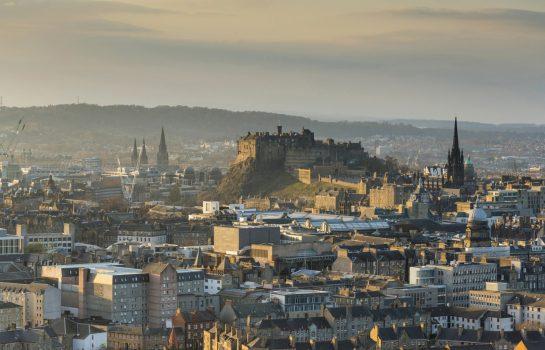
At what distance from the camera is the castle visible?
6516 inches

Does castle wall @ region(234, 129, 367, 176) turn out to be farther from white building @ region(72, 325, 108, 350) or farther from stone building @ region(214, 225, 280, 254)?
white building @ region(72, 325, 108, 350)

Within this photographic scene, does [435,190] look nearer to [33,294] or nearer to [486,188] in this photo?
[486,188]

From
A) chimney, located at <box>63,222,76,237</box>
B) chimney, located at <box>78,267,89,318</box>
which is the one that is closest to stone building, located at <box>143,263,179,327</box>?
chimney, located at <box>78,267,89,318</box>

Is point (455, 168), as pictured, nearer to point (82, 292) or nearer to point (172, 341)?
point (82, 292)

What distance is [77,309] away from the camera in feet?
275

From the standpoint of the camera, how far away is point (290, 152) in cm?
16638

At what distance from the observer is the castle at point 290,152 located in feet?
543

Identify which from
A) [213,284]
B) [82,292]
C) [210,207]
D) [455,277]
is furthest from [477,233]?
[210,207]

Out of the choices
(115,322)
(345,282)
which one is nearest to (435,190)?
(345,282)

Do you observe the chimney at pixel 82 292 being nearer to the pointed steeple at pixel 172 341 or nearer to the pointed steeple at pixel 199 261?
the pointed steeple at pixel 172 341

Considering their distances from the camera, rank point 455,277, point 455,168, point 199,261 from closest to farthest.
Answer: point 455,277 < point 199,261 < point 455,168

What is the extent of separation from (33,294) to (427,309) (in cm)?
1864

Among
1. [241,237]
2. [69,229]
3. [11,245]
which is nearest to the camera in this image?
[11,245]

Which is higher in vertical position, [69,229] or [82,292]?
[69,229]
